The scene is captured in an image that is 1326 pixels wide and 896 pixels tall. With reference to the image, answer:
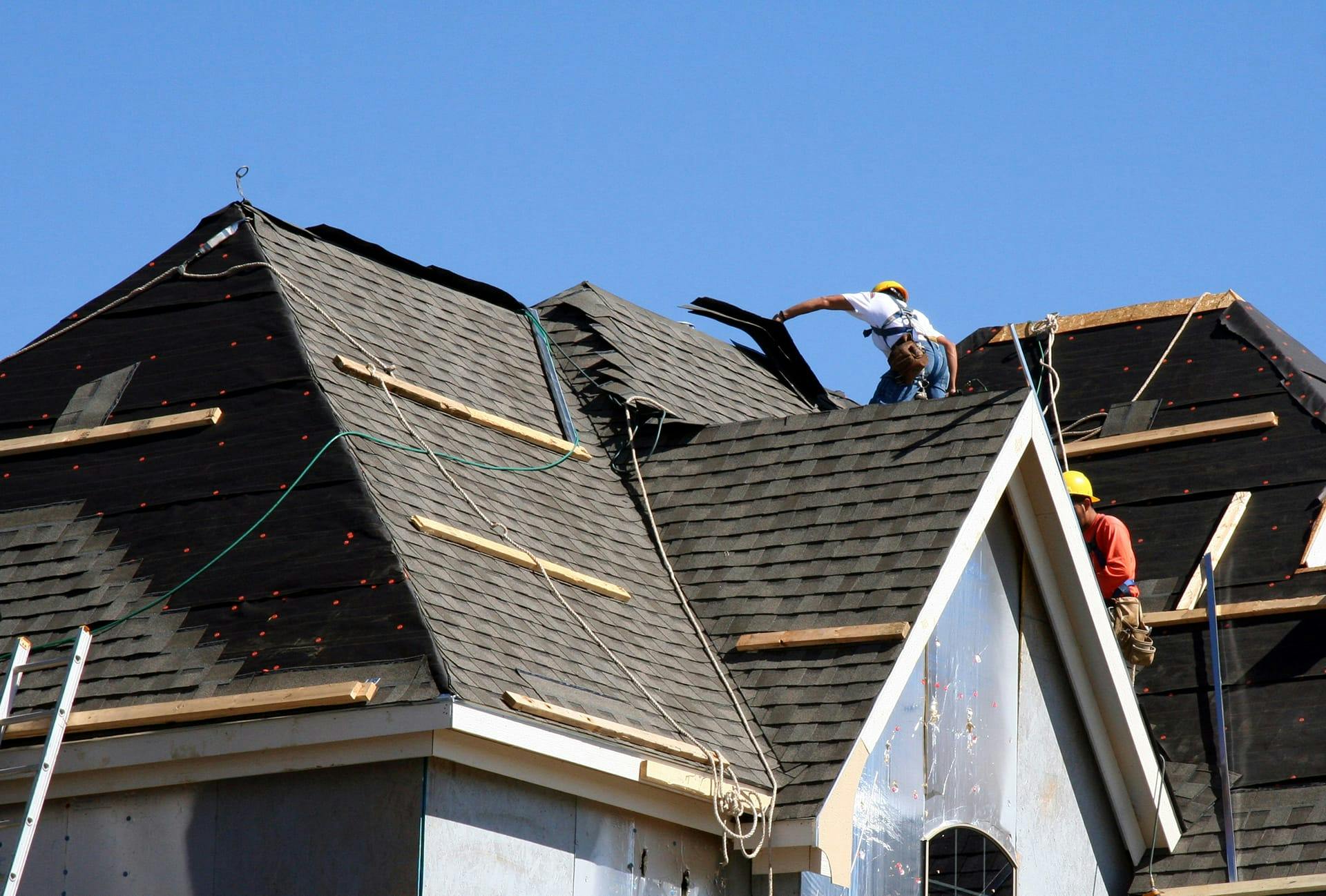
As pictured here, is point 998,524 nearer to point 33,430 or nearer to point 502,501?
point 502,501

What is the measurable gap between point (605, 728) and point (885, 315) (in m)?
7.47

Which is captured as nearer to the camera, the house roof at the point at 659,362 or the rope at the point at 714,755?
the rope at the point at 714,755

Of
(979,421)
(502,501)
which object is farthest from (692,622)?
(979,421)

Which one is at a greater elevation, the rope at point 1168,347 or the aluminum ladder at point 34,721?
the rope at point 1168,347

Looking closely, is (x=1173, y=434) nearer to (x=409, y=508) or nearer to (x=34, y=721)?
(x=409, y=508)

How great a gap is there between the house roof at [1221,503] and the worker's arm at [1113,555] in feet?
1.92

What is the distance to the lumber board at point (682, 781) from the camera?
382 inches

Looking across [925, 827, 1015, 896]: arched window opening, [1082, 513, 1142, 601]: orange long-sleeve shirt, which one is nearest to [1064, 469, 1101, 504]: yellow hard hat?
[1082, 513, 1142, 601]: orange long-sleeve shirt

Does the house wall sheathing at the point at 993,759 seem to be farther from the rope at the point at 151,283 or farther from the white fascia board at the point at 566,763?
the rope at the point at 151,283

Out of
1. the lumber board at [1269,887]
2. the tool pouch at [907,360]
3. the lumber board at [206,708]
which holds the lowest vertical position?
the lumber board at [1269,887]

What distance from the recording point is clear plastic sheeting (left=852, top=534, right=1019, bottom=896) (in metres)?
11.1

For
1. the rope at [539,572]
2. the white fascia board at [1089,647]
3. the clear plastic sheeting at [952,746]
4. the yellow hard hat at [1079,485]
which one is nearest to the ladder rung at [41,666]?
the rope at [539,572]

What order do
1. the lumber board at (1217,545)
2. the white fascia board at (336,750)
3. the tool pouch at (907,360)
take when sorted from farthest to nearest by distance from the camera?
the tool pouch at (907,360) → the lumber board at (1217,545) → the white fascia board at (336,750)

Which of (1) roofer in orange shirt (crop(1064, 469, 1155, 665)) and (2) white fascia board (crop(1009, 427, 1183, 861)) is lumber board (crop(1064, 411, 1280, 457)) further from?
(2) white fascia board (crop(1009, 427, 1183, 861))
